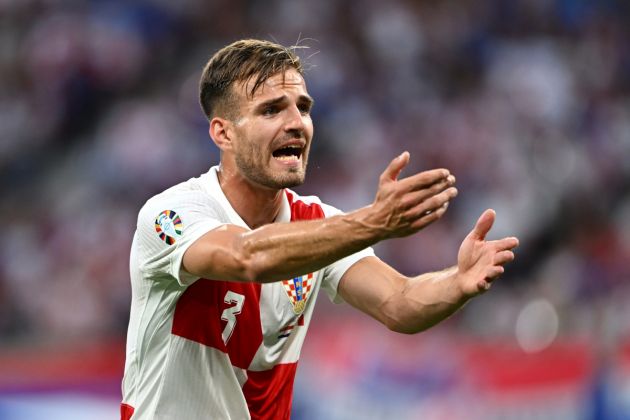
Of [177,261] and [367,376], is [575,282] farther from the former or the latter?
[177,261]

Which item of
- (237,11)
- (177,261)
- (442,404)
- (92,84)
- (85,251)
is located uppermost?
(237,11)

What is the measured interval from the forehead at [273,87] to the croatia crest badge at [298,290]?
2.68 ft

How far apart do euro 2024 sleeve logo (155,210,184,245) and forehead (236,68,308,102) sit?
0.70 meters

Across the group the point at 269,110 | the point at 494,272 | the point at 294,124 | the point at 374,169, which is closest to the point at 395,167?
the point at 494,272

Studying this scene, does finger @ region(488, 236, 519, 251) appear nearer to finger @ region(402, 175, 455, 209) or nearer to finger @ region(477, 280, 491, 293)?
finger @ region(477, 280, 491, 293)

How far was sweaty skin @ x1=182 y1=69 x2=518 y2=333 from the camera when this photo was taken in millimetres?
3627

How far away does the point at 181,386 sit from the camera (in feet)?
14.5

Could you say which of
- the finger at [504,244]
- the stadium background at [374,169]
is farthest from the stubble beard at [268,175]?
the stadium background at [374,169]

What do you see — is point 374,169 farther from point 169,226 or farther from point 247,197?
point 169,226

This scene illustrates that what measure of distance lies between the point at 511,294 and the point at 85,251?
397 centimetres

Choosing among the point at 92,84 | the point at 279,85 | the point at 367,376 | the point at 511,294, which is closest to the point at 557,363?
the point at 367,376

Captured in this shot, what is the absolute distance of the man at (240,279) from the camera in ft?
14.0

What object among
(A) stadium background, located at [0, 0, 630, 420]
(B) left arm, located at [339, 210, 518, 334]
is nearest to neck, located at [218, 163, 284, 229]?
(B) left arm, located at [339, 210, 518, 334]

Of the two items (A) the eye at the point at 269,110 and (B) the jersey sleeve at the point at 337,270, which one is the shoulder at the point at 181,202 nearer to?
(A) the eye at the point at 269,110
